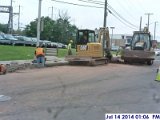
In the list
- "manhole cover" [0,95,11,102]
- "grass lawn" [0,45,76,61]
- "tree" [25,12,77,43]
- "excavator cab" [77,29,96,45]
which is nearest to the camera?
"manhole cover" [0,95,11,102]

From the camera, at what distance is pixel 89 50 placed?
36469 millimetres

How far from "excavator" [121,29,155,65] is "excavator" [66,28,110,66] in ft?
8.05

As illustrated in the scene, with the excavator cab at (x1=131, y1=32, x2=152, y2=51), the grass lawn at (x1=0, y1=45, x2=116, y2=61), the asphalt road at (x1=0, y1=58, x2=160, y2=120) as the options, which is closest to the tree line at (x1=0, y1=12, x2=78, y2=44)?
the grass lawn at (x1=0, y1=45, x2=116, y2=61)

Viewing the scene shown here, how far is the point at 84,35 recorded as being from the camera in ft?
123

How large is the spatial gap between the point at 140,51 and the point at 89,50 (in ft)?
18.2

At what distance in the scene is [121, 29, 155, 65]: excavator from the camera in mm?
39188

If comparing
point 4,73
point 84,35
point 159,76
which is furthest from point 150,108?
point 84,35

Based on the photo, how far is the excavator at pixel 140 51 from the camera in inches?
1543

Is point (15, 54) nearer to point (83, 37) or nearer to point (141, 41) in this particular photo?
point (83, 37)

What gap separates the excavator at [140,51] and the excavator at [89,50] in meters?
2.45

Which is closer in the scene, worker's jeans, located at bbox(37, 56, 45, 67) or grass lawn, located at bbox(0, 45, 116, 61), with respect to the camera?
worker's jeans, located at bbox(37, 56, 45, 67)

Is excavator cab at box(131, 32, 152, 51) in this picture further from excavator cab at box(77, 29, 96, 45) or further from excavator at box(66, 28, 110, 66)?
excavator cab at box(77, 29, 96, 45)

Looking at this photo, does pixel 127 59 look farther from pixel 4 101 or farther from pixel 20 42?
pixel 20 42

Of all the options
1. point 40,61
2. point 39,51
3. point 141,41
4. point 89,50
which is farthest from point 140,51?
point 39,51
